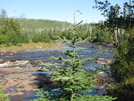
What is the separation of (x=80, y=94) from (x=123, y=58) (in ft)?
46.6

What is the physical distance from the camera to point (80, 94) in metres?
6.25

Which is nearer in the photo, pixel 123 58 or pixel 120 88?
pixel 120 88

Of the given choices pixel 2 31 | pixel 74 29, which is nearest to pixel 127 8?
pixel 74 29

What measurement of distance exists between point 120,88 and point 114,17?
9.81m

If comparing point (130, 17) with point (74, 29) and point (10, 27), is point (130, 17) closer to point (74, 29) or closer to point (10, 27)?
point (74, 29)

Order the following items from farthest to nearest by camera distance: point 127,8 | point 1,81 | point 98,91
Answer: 1. point 1,81
2. point 98,91
3. point 127,8

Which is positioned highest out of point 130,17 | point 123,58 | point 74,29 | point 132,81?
point 130,17

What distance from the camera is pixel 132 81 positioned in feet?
52.2

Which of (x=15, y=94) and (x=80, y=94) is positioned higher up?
(x=80, y=94)

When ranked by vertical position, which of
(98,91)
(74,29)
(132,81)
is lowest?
(98,91)

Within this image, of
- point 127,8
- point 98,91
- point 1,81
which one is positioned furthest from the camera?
point 1,81

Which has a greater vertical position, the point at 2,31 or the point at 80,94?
the point at 2,31

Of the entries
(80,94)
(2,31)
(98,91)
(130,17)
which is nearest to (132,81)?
(98,91)

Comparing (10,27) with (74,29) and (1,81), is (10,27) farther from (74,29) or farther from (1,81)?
(74,29)
